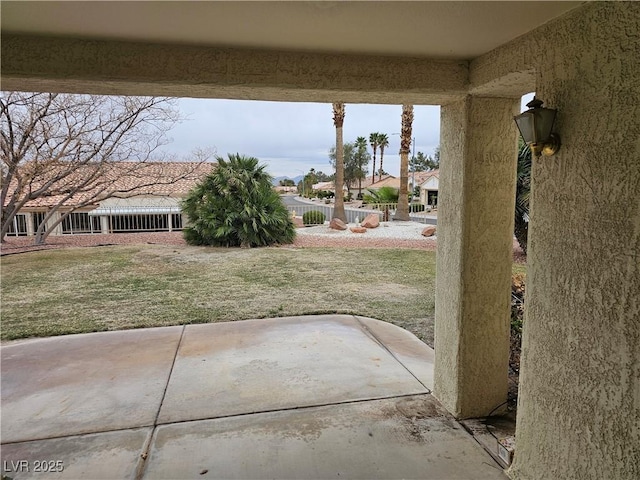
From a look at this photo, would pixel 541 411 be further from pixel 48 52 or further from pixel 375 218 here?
pixel 375 218

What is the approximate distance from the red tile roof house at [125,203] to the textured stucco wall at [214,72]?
42.0 ft

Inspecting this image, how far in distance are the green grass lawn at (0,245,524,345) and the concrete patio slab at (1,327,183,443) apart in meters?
0.69

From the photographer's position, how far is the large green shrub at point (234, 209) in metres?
14.1

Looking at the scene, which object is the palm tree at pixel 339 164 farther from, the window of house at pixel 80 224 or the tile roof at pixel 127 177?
the window of house at pixel 80 224

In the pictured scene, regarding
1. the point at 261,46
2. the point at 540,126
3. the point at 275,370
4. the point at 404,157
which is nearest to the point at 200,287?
the point at 275,370

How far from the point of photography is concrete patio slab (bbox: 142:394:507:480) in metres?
2.80

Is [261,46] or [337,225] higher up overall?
[261,46]

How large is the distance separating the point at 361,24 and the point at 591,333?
200cm

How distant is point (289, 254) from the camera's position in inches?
511

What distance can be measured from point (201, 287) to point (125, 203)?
1436 centimetres

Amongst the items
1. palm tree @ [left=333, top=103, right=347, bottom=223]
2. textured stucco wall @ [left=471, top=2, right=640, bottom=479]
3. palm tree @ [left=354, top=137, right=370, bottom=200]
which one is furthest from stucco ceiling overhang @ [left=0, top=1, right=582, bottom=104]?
palm tree @ [left=354, top=137, right=370, bottom=200]

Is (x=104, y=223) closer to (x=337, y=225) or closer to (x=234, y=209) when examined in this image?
(x=234, y=209)

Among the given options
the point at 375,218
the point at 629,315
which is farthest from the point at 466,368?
the point at 375,218

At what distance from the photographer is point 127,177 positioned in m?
15.6
